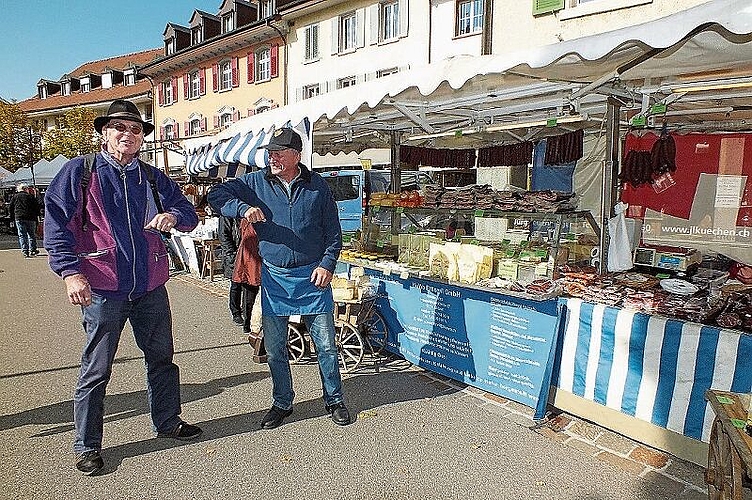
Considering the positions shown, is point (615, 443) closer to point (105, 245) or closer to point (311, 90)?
Result: point (105, 245)

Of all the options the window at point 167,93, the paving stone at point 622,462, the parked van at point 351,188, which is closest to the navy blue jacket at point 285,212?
the paving stone at point 622,462

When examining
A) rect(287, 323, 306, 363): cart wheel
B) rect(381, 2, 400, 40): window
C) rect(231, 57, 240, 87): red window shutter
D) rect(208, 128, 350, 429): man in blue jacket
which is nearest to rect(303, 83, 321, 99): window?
rect(381, 2, 400, 40): window

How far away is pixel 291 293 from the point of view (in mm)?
3863

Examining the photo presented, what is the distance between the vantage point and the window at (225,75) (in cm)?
2684

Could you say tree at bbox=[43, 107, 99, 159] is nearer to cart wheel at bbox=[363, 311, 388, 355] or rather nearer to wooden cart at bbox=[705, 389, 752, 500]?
cart wheel at bbox=[363, 311, 388, 355]

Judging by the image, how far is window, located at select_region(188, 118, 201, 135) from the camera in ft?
97.9

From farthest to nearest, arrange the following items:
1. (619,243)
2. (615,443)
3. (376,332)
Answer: (376,332) → (619,243) → (615,443)

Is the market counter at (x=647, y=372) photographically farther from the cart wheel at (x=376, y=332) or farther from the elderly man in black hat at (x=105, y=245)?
the elderly man in black hat at (x=105, y=245)

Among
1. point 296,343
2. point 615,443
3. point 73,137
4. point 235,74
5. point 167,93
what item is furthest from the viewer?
point 167,93

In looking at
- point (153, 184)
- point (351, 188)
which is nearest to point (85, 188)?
point (153, 184)

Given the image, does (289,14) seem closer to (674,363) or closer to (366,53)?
(366,53)

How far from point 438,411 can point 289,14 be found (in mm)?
21395

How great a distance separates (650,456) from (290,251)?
2.72m

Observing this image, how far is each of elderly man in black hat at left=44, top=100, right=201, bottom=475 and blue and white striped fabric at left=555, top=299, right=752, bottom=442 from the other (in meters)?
2.90
